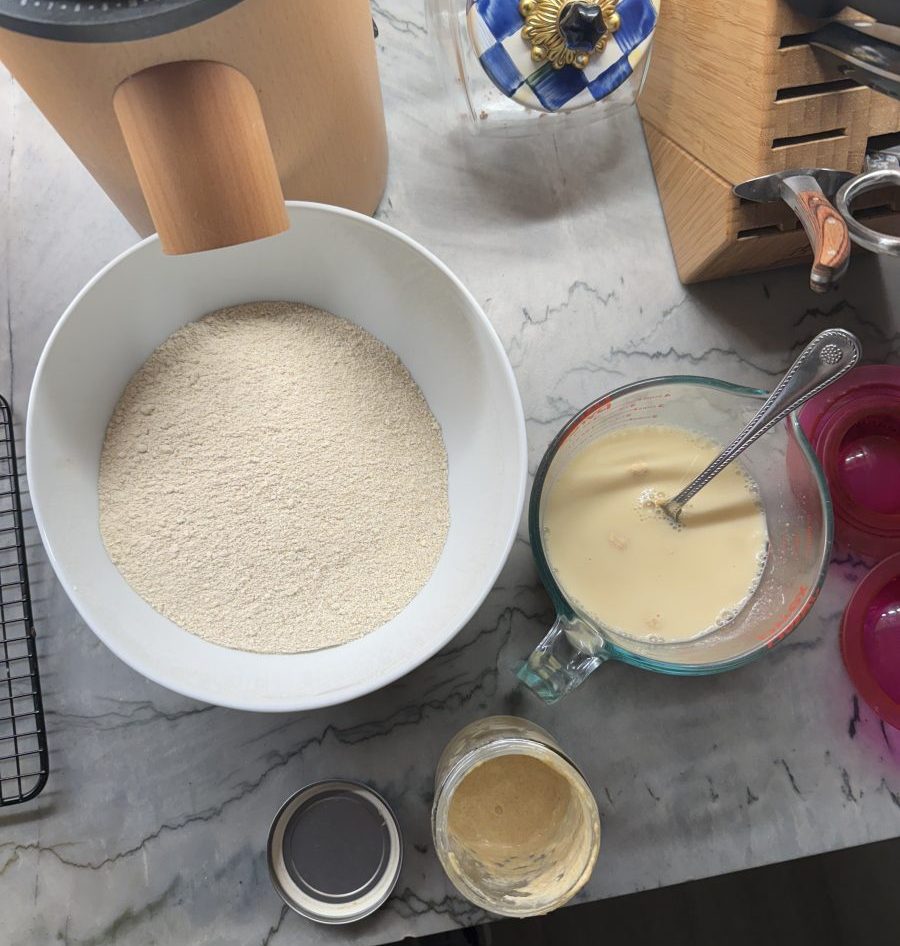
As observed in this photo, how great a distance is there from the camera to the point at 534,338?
72cm

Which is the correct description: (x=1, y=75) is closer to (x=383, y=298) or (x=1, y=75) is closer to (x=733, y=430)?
(x=383, y=298)

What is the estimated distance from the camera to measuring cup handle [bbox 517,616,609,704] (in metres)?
0.59

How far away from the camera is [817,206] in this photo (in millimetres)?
543

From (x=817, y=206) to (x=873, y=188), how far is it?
10cm

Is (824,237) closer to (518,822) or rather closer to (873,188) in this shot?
(873,188)

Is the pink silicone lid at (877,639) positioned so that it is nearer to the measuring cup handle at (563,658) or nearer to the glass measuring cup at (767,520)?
the glass measuring cup at (767,520)

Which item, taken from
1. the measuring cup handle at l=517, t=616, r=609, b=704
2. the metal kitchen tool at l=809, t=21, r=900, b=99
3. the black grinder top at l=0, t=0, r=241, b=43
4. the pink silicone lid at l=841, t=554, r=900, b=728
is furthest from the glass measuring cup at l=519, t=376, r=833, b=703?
the black grinder top at l=0, t=0, r=241, b=43

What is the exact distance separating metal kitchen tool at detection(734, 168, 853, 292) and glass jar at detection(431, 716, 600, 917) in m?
0.37

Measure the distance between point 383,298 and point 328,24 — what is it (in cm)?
21

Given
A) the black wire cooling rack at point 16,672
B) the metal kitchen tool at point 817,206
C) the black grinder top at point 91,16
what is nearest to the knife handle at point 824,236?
the metal kitchen tool at point 817,206

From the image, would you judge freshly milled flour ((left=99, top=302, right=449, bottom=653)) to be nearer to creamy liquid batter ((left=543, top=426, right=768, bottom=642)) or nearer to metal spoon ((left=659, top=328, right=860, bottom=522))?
creamy liquid batter ((left=543, top=426, right=768, bottom=642))

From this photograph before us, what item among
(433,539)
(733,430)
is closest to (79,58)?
(433,539)

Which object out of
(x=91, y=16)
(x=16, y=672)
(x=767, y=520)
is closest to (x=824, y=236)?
(x=767, y=520)

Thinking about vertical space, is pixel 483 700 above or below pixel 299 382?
below
